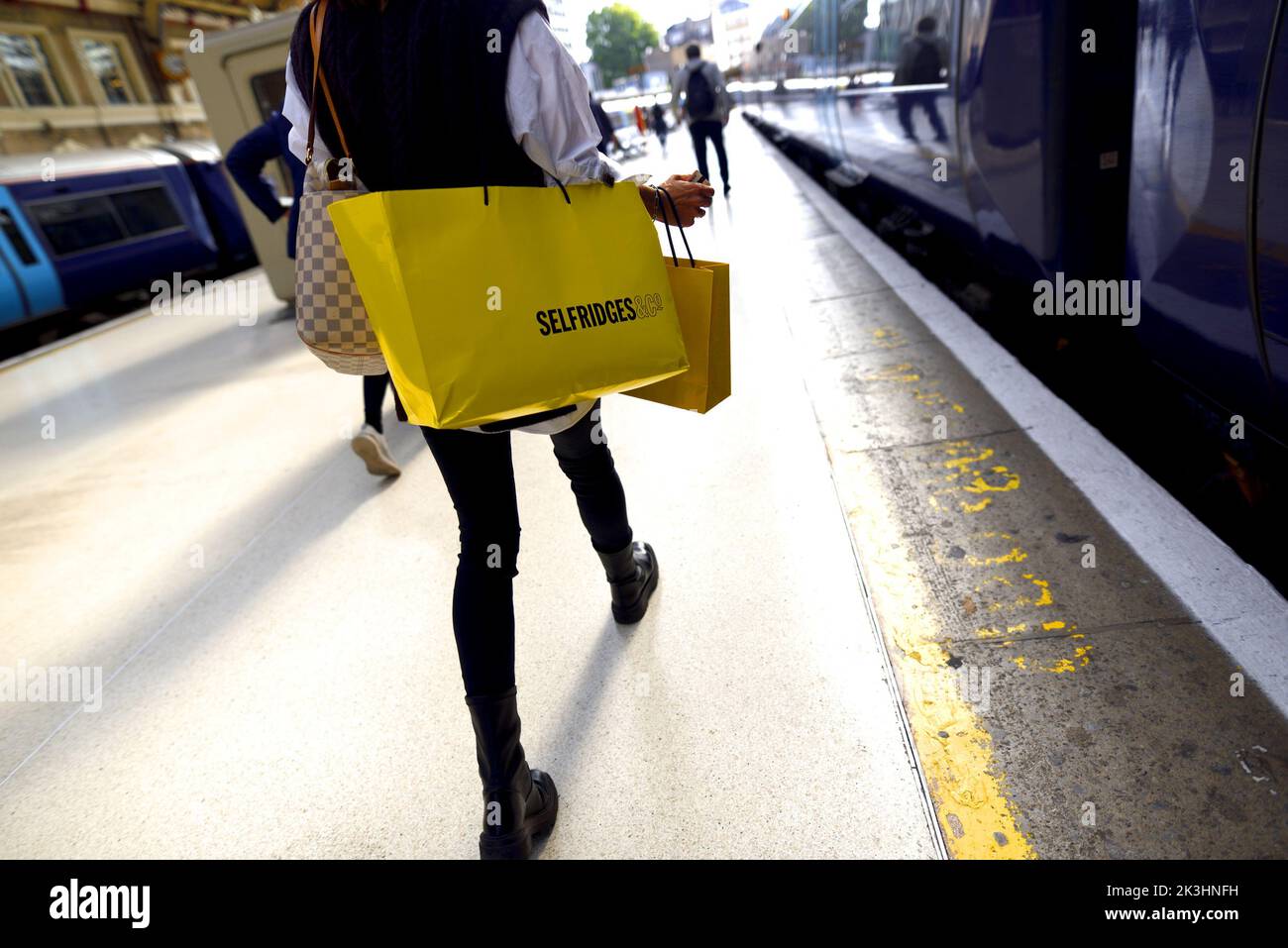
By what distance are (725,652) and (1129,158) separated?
8.19ft

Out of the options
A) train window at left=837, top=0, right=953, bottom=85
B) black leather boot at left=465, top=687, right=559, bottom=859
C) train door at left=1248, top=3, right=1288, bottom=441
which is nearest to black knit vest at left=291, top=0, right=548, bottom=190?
black leather boot at left=465, top=687, right=559, bottom=859

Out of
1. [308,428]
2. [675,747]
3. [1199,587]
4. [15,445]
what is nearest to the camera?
[675,747]

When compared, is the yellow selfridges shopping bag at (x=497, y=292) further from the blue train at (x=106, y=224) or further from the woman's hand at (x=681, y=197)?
the blue train at (x=106, y=224)

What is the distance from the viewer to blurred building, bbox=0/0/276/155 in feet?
58.2

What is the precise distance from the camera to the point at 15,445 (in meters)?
5.19

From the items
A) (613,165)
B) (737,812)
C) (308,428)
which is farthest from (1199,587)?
(308,428)

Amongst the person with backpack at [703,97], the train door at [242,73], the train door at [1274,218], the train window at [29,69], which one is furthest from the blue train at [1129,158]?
the train window at [29,69]

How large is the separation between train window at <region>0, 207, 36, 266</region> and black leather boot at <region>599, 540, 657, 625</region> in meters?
→ 9.95

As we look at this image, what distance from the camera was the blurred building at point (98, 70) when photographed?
1775 centimetres

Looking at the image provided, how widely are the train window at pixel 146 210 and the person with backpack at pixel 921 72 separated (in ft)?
34.4
